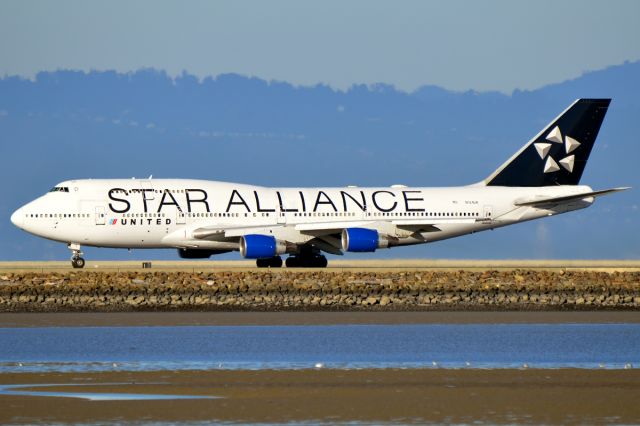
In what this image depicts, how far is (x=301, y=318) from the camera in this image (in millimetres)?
34688

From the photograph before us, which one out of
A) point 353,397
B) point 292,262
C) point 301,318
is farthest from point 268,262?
point 353,397

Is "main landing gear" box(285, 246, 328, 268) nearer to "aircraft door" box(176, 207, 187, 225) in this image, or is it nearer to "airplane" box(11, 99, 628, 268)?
"airplane" box(11, 99, 628, 268)

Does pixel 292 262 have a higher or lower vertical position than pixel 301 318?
higher

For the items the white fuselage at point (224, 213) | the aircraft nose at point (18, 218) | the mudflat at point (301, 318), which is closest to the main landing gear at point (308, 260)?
the white fuselage at point (224, 213)

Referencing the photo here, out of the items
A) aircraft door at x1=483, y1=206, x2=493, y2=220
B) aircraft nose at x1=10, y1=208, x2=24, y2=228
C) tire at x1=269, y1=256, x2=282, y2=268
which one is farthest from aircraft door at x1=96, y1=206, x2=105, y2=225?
aircraft door at x1=483, y1=206, x2=493, y2=220

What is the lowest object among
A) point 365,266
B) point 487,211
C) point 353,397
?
point 353,397

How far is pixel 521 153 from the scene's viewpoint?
191 feet

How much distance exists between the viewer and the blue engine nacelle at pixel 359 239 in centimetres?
5281

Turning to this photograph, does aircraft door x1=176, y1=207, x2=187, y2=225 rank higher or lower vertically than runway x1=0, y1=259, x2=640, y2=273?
higher

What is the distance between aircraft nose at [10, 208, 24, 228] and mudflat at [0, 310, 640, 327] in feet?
58.1

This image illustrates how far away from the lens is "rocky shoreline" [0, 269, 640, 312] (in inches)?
1502

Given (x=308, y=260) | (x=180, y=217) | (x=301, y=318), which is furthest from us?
(x=308, y=260)

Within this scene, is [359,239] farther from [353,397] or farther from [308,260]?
[353,397]

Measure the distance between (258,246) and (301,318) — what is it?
17.7 meters
